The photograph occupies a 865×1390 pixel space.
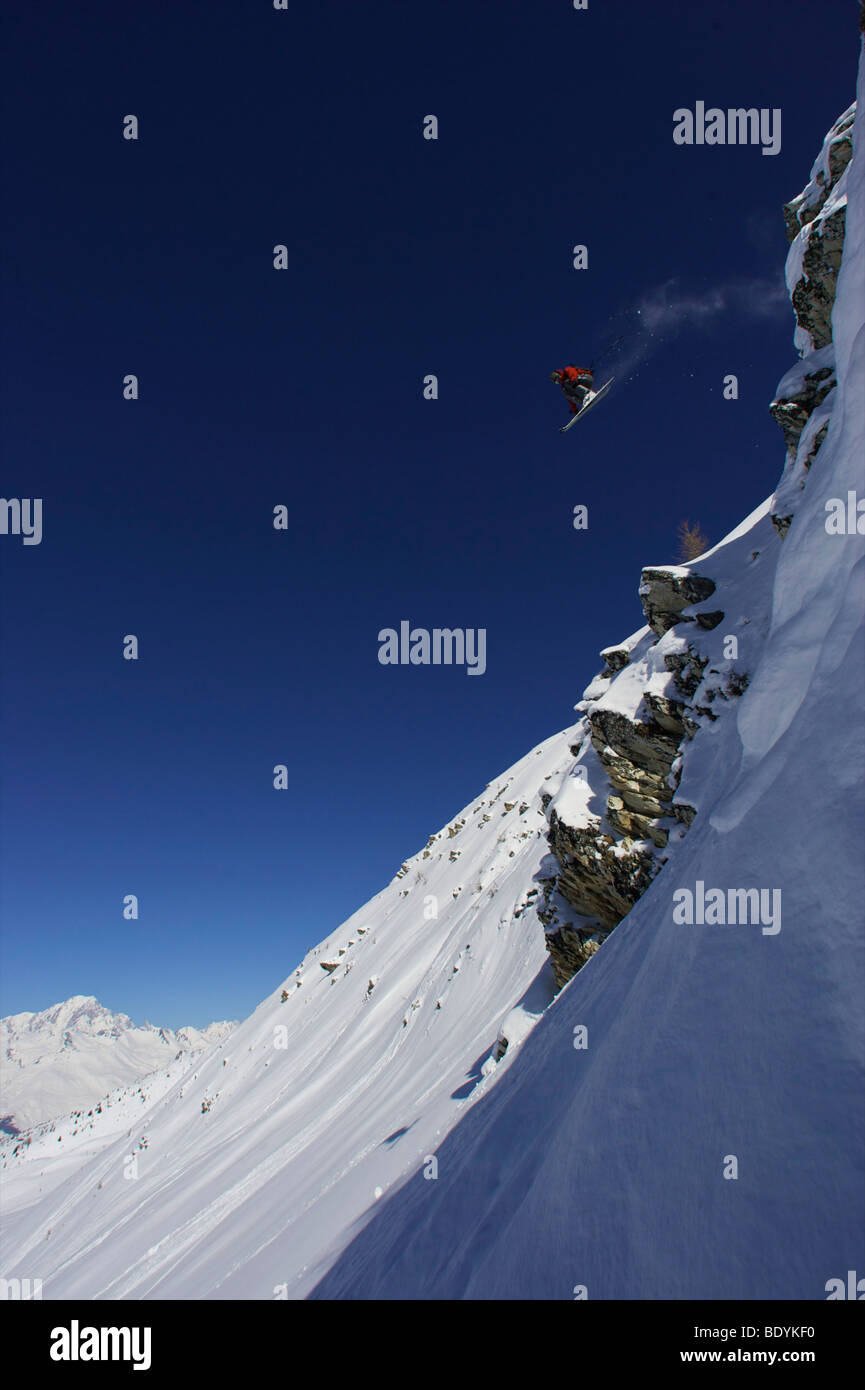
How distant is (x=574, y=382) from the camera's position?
747 inches

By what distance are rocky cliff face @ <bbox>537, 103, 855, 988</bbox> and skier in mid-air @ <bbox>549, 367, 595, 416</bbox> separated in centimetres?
633

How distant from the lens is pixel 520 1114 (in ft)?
27.9

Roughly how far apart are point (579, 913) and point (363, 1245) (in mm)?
9220

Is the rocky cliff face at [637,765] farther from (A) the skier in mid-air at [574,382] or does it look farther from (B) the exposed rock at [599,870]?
(A) the skier in mid-air at [574,382]

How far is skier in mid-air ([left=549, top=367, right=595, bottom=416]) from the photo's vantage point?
62.2 feet

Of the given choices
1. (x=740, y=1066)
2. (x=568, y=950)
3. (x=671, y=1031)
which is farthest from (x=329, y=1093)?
(x=740, y=1066)

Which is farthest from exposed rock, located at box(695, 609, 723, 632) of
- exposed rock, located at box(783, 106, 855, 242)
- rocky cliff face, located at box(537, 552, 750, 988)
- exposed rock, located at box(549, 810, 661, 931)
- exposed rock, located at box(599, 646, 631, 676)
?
exposed rock, located at box(783, 106, 855, 242)

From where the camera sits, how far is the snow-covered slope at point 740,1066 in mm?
3936

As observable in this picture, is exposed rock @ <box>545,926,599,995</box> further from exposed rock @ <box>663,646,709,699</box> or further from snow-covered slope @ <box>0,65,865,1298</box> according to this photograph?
exposed rock @ <box>663,646,709,699</box>

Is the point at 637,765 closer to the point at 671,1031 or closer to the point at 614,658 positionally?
the point at 614,658

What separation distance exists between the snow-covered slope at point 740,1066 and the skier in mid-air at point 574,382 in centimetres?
1112
